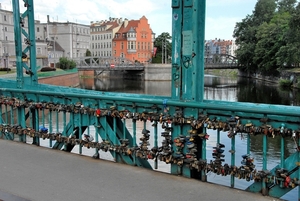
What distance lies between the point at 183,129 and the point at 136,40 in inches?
4029

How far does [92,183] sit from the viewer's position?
4410 millimetres

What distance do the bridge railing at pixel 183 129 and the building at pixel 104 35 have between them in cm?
10887

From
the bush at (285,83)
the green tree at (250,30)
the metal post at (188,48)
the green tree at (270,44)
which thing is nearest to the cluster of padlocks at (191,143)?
the metal post at (188,48)

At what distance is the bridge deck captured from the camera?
13.0ft

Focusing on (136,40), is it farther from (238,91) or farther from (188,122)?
(188,122)

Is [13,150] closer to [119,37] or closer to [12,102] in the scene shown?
[12,102]

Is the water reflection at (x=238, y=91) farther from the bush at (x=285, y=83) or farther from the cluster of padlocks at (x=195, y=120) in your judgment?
the cluster of padlocks at (x=195, y=120)

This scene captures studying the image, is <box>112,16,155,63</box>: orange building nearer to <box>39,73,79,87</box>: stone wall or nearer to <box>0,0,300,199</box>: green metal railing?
<box>39,73,79,87</box>: stone wall

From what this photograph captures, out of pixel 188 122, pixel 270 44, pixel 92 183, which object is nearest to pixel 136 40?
pixel 270 44

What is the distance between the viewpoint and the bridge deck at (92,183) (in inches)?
156

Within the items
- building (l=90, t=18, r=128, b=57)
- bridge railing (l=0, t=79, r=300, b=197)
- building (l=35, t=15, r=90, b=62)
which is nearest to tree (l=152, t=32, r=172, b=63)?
building (l=90, t=18, r=128, b=57)

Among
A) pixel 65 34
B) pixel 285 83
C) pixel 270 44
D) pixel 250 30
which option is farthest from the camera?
pixel 65 34

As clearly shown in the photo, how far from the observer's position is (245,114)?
13.2 feet

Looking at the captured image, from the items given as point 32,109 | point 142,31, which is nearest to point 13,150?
point 32,109
